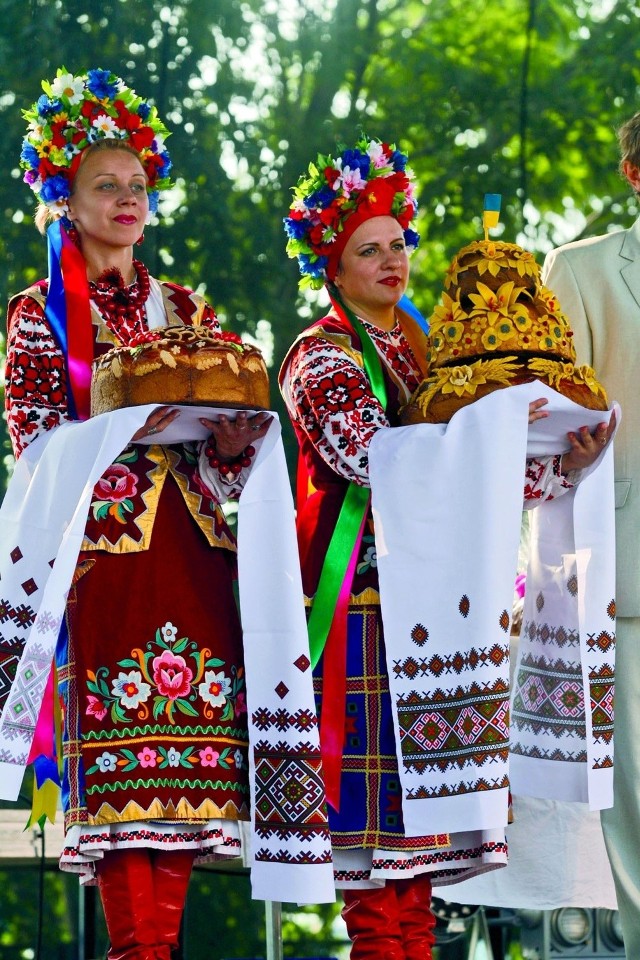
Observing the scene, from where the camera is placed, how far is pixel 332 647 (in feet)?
10.9

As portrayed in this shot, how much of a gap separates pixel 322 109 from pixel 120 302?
340 cm

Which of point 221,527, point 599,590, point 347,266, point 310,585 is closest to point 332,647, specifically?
point 310,585

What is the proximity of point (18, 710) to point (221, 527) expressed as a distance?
1.83ft

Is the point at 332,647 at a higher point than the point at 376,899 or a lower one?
higher

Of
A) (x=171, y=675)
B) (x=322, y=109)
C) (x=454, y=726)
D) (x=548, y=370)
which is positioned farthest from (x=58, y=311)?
(x=322, y=109)

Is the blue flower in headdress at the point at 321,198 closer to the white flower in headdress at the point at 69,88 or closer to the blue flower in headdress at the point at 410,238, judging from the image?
the blue flower in headdress at the point at 410,238

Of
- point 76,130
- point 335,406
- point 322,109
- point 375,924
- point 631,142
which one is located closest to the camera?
point 375,924

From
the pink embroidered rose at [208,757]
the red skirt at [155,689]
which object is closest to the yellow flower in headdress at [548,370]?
the red skirt at [155,689]

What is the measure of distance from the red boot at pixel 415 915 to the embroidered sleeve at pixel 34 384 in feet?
3.85

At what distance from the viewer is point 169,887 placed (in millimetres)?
3039

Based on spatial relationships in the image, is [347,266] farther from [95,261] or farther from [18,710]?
[18,710]

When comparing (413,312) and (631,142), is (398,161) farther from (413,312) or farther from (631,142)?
(631,142)

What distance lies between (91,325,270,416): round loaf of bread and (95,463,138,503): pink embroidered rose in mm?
124

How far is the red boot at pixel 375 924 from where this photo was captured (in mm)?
3180
